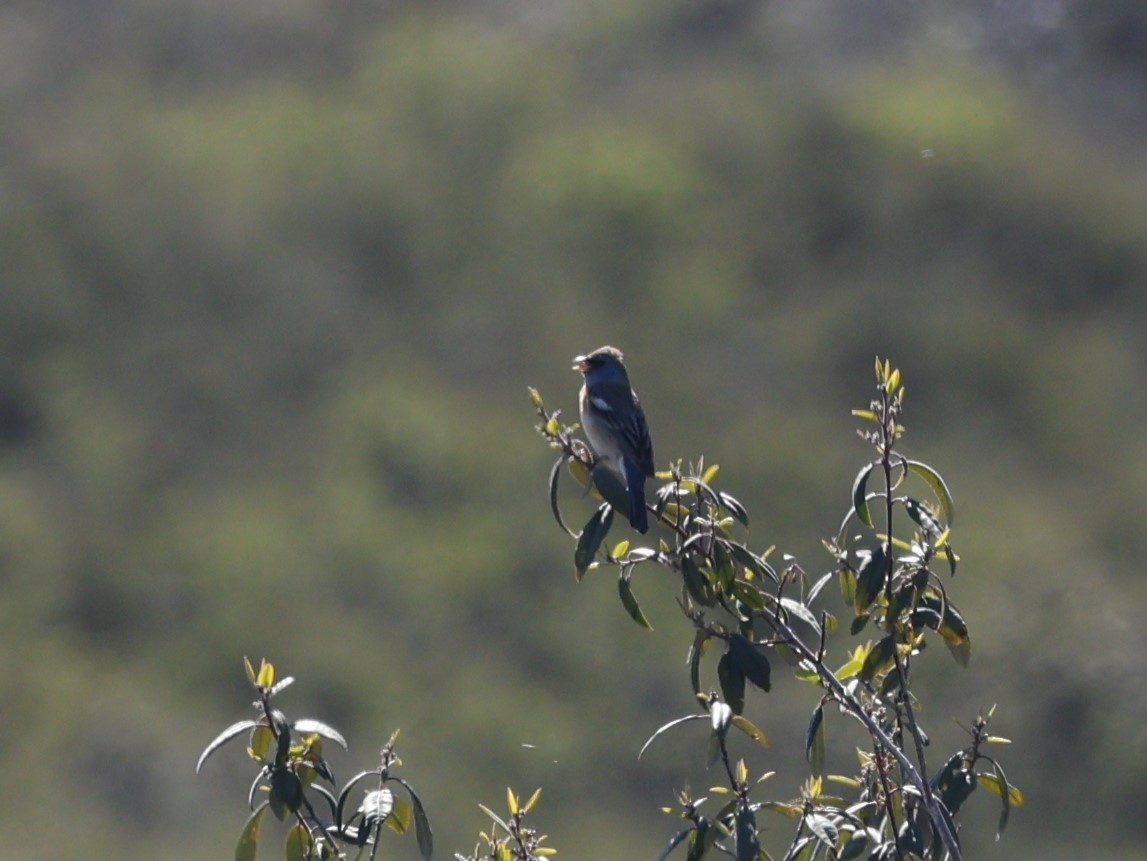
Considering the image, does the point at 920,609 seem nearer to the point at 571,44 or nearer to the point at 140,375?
the point at 140,375

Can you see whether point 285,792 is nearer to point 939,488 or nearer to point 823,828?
point 823,828

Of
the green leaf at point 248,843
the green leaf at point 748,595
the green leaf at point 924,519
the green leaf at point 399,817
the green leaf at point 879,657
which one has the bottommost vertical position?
the green leaf at point 248,843

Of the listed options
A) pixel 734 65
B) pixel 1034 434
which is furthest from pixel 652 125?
pixel 1034 434

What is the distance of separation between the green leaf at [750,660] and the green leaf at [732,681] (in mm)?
13

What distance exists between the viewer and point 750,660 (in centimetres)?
468

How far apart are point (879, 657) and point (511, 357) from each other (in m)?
17.1

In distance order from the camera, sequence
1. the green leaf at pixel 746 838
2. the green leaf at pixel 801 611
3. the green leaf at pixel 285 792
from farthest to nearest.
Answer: the green leaf at pixel 801 611
the green leaf at pixel 746 838
the green leaf at pixel 285 792

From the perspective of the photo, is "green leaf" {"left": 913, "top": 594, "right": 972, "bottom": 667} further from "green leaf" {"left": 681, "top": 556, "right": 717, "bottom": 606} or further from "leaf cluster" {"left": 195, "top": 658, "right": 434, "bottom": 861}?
"leaf cluster" {"left": 195, "top": 658, "right": 434, "bottom": 861}

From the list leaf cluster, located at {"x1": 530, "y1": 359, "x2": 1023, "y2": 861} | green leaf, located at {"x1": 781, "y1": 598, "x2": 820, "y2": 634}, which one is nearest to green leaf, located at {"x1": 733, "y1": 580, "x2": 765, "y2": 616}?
leaf cluster, located at {"x1": 530, "y1": 359, "x2": 1023, "y2": 861}

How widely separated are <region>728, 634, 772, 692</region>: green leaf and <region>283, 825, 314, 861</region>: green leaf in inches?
48.6

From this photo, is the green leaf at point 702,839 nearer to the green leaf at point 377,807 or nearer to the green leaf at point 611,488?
the green leaf at point 377,807

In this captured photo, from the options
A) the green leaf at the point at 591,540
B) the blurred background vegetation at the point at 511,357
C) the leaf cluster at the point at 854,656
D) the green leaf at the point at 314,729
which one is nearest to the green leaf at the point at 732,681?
the leaf cluster at the point at 854,656

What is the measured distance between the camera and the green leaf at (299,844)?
4336 mm

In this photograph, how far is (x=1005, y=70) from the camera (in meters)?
25.8
